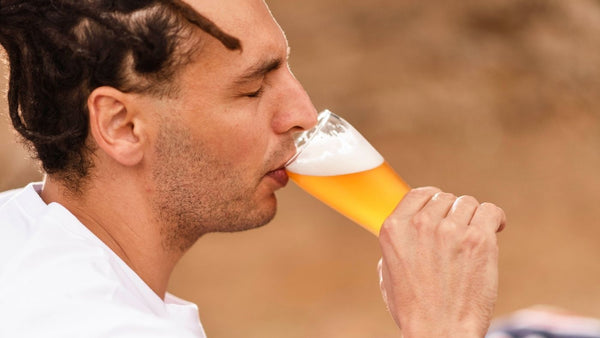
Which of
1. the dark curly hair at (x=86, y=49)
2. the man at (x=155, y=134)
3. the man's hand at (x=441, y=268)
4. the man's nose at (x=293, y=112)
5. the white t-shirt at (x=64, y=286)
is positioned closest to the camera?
the white t-shirt at (x=64, y=286)

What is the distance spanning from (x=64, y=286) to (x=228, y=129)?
2.08 ft

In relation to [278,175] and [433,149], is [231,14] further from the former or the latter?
[433,149]

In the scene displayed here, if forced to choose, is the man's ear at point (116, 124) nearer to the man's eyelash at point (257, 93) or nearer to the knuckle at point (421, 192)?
the man's eyelash at point (257, 93)

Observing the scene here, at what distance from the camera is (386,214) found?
7.05 ft

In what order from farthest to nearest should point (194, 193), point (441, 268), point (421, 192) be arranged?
point (194, 193), point (421, 192), point (441, 268)

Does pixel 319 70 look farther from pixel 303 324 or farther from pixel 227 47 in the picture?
pixel 227 47

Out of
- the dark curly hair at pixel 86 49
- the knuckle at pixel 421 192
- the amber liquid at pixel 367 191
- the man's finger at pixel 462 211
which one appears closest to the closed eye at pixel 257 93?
the dark curly hair at pixel 86 49

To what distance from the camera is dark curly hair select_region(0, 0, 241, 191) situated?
2135 millimetres

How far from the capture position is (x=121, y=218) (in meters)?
2.21

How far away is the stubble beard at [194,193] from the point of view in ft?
7.23

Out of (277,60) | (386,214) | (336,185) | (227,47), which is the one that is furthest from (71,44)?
(386,214)

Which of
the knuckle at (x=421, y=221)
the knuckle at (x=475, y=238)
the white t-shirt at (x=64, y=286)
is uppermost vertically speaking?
the knuckle at (x=475, y=238)

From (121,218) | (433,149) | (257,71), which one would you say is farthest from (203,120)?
(433,149)

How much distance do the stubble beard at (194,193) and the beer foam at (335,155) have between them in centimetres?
16
